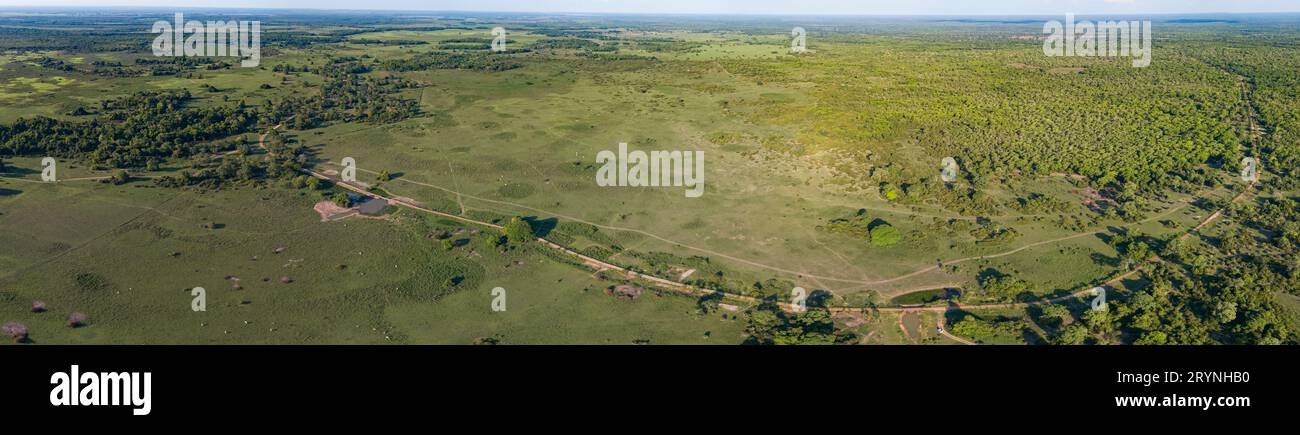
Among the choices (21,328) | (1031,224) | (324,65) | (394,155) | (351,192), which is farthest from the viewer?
(324,65)

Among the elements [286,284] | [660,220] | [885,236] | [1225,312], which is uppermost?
[660,220]

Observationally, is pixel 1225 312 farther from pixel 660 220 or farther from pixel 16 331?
pixel 16 331

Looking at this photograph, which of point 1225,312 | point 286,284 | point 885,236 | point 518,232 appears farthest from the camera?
point 885,236

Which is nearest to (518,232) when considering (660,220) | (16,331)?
(660,220)

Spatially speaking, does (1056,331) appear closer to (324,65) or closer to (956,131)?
(956,131)

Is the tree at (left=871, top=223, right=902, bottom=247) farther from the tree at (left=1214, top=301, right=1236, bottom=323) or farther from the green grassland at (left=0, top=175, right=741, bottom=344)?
the tree at (left=1214, top=301, right=1236, bottom=323)

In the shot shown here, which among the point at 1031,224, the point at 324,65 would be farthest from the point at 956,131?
the point at 324,65
